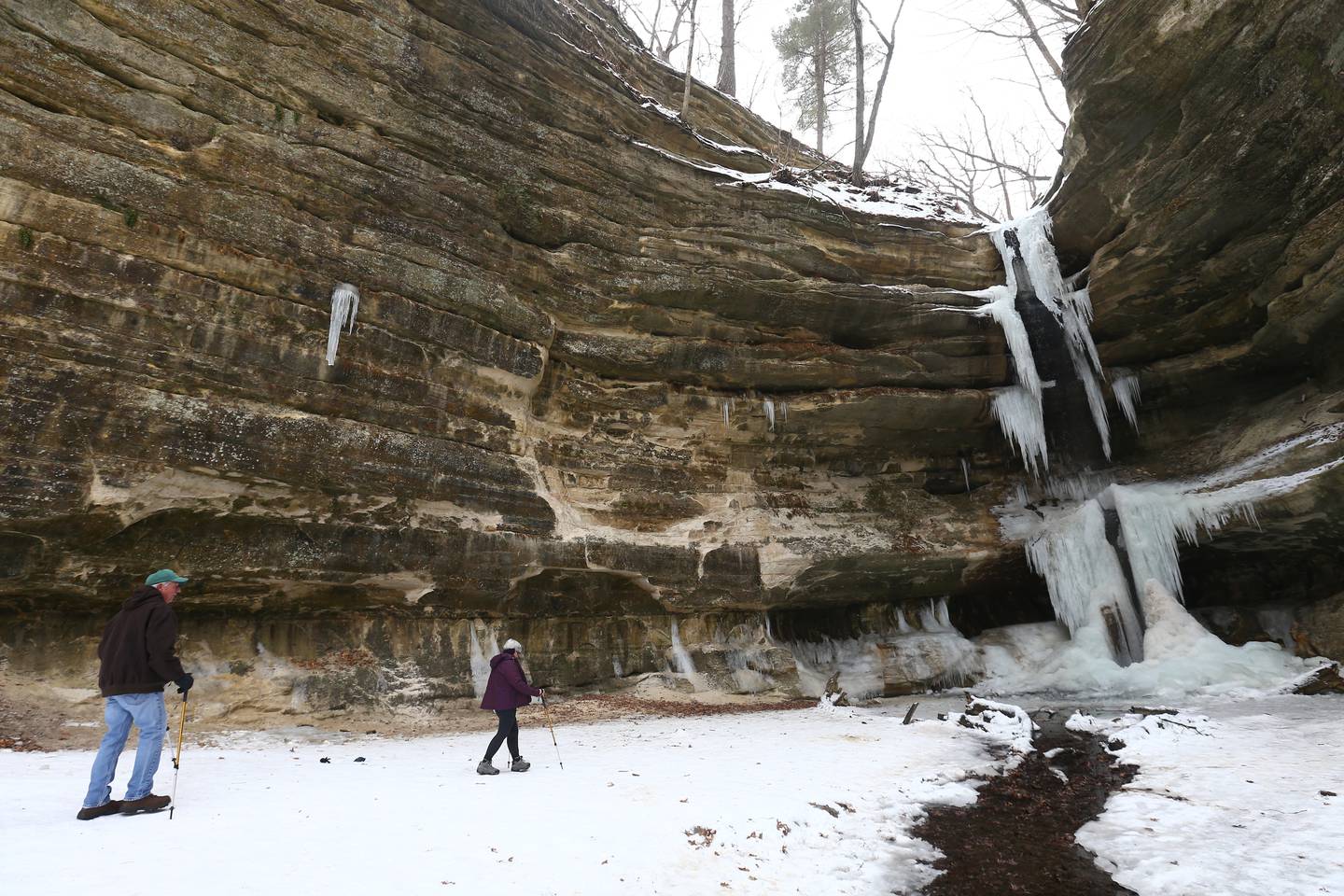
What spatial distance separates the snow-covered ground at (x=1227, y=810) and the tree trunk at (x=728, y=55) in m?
23.0

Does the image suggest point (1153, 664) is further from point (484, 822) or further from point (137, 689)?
point (137, 689)

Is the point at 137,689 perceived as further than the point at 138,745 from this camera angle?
Yes

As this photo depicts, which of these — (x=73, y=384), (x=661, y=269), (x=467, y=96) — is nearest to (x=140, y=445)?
(x=73, y=384)

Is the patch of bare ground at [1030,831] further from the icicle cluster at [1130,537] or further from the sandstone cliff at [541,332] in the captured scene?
the icicle cluster at [1130,537]

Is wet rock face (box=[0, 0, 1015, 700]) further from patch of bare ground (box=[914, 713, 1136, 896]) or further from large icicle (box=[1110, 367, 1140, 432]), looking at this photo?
patch of bare ground (box=[914, 713, 1136, 896])

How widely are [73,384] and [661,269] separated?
9792 millimetres

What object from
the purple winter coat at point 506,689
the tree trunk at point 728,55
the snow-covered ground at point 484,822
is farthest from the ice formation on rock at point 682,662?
the tree trunk at point 728,55

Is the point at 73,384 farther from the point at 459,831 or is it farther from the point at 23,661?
the point at 459,831

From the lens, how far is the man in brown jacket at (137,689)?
191 inches

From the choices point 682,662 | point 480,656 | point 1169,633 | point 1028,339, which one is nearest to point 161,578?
point 480,656

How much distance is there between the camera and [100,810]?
4.74 meters

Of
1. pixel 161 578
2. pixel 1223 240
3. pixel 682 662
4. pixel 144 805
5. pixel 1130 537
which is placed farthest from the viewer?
pixel 1130 537

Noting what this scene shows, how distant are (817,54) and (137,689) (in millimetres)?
31206

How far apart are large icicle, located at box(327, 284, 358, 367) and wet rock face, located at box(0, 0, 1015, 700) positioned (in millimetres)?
142
